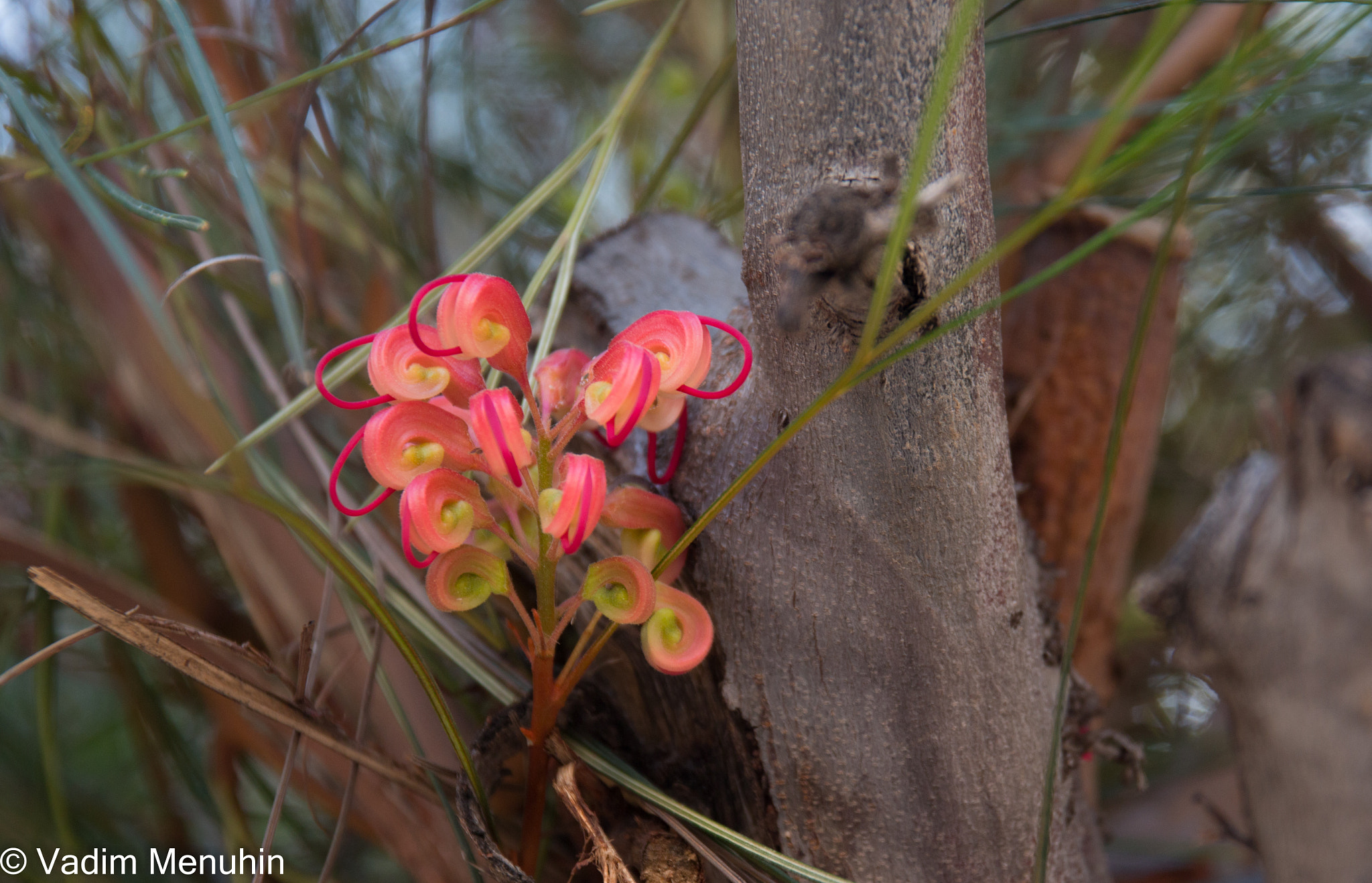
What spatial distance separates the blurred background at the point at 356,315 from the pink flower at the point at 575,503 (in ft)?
0.20

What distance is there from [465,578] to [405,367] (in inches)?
2.2

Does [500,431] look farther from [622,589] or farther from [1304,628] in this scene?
[1304,628]

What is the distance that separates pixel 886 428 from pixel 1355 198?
1.83ft

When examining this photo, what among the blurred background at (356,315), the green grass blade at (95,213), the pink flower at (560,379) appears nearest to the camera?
the green grass blade at (95,213)

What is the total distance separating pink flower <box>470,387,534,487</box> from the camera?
0.59ft

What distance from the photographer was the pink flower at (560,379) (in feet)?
0.76

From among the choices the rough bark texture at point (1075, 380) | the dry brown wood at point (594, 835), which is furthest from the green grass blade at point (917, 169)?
the rough bark texture at point (1075, 380)

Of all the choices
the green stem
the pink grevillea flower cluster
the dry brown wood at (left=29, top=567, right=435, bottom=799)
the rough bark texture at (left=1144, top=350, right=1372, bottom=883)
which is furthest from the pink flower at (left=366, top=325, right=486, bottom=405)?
the rough bark texture at (left=1144, top=350, right=1372, bottom=883)

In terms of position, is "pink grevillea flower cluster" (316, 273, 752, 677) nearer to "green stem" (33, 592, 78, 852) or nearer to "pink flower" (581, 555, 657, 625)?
"pink flower" (581, 555, 657, 625)

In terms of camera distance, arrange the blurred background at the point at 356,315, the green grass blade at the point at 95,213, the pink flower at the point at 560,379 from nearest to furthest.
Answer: the green grass blade at the point at 95,213
the pink flower at the point at 560,379
the blurred background at the point at 356,315

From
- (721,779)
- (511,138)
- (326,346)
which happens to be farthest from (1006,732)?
(511,138)

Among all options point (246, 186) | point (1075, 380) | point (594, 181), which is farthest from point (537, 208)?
point (1075, 380)

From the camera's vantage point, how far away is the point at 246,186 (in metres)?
0.17

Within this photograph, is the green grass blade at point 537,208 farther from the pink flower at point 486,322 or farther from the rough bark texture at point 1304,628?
the rough bark texture at point 1304,628
